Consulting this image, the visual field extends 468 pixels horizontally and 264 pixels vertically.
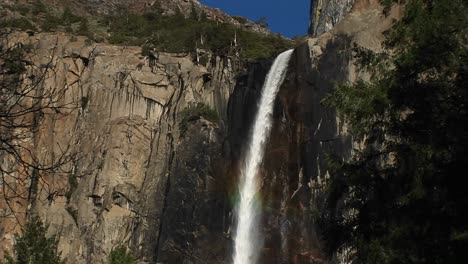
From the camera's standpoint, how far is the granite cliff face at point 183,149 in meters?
36.2

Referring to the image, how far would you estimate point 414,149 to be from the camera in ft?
45.4

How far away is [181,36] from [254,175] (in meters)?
19.4

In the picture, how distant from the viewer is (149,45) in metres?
51.2

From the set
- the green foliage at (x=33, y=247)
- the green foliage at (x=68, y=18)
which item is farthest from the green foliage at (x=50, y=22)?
the green foliage at (x=33, y=247)

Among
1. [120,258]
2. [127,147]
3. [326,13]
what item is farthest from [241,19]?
[120,258]

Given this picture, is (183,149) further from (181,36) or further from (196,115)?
(181,36)

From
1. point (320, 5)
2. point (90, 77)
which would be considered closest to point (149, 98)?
point (90, 77)

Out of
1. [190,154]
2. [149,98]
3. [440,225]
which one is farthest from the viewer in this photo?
[149,98]

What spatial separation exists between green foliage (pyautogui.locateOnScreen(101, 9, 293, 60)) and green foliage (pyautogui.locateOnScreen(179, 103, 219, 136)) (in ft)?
24.4

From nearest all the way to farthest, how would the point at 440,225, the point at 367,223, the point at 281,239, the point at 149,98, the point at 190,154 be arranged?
1. the point at 440,225
2. the point at 367,223
3. the point at 281,239
4. the point at 190,154
5. the point at 149,98

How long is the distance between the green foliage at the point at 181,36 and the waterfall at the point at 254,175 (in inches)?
366

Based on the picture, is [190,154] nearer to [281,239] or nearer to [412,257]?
[281,239]

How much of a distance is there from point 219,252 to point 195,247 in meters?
1.45

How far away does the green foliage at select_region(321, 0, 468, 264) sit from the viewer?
13.2 m
